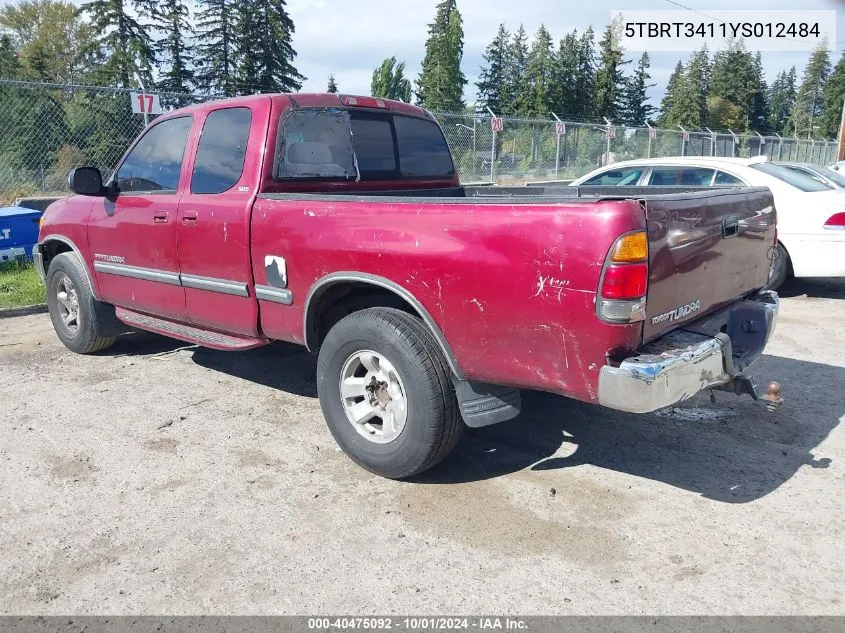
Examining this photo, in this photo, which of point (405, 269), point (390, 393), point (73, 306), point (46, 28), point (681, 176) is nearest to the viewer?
point (405, 269)

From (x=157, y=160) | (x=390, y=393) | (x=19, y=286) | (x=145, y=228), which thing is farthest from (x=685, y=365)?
(x=19, y=286)

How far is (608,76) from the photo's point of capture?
6075cm

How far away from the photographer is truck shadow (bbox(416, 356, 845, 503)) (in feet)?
12.2

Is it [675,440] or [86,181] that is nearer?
[675,440]

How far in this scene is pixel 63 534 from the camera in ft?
10.4

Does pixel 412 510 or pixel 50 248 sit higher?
pixel 50 248

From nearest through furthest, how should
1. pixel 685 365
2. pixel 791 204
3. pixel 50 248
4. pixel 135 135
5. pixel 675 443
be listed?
pixel 685 365 → pixel 675 443 → pixel 50 248 → pixel 791 204 → pixel 135 135

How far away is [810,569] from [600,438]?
149 cm

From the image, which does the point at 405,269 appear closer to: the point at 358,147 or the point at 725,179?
the point at 358,147

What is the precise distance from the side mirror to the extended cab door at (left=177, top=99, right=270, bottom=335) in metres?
0.99

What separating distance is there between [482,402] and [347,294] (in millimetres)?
1071

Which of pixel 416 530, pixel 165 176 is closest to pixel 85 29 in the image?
pixel 165 176

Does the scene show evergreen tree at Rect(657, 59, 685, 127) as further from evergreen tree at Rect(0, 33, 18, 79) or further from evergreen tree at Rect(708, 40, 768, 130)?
evergreen tree at Rect(0, 33, 18, 79)

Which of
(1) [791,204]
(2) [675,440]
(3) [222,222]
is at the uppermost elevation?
(3) [222,222]
